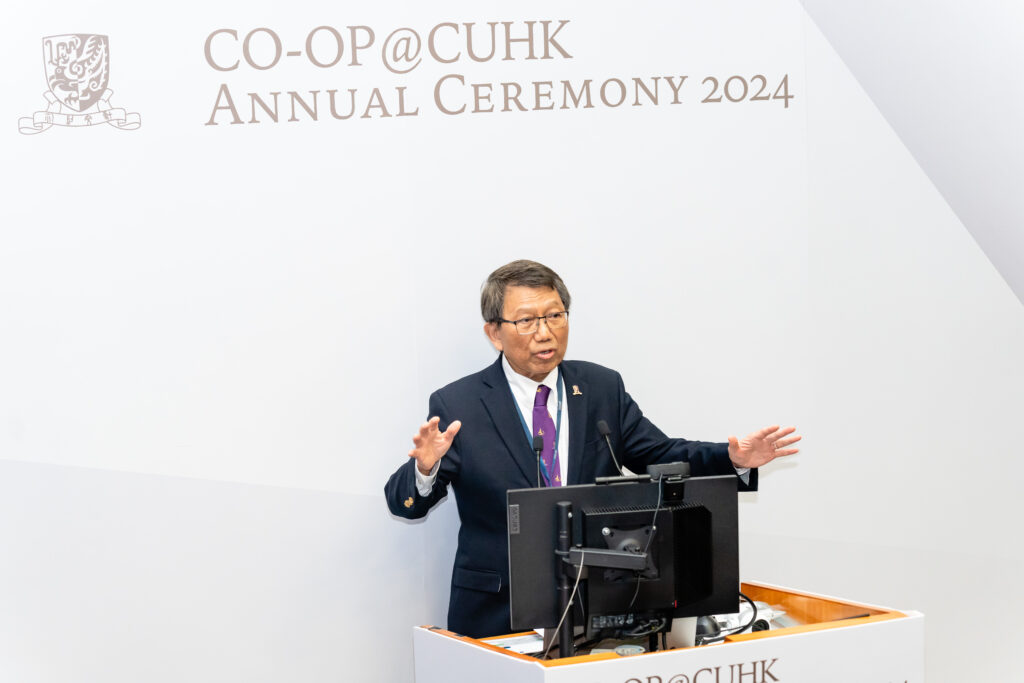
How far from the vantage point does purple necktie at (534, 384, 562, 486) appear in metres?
3.14

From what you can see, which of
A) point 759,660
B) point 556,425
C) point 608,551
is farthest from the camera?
point 556,425

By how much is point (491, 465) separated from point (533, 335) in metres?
0.42

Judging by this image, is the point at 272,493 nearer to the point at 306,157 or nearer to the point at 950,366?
the point at 306,157

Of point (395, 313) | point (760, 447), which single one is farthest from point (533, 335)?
point (760, 447)

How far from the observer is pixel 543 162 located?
3.59 m

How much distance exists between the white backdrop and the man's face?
1.49ft

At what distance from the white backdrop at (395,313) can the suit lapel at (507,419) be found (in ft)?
1.25

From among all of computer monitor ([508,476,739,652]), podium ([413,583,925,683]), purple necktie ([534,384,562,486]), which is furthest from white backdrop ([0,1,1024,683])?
computer monitor ([508,476,739,652])

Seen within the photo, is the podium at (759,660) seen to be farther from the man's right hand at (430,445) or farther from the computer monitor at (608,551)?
the man's right hand at (430,445)

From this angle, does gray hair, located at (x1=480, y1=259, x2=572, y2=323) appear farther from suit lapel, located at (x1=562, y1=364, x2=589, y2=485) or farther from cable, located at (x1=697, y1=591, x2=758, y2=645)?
cable, located at (x1=697, y1=591, x2=758, y2=645)

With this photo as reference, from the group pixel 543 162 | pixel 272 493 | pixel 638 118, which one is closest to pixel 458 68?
pixel 543 162

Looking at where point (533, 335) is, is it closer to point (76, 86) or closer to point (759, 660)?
point (759, 660)

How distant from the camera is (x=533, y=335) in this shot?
3.09 m

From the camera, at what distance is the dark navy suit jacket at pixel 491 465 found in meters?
3.11
